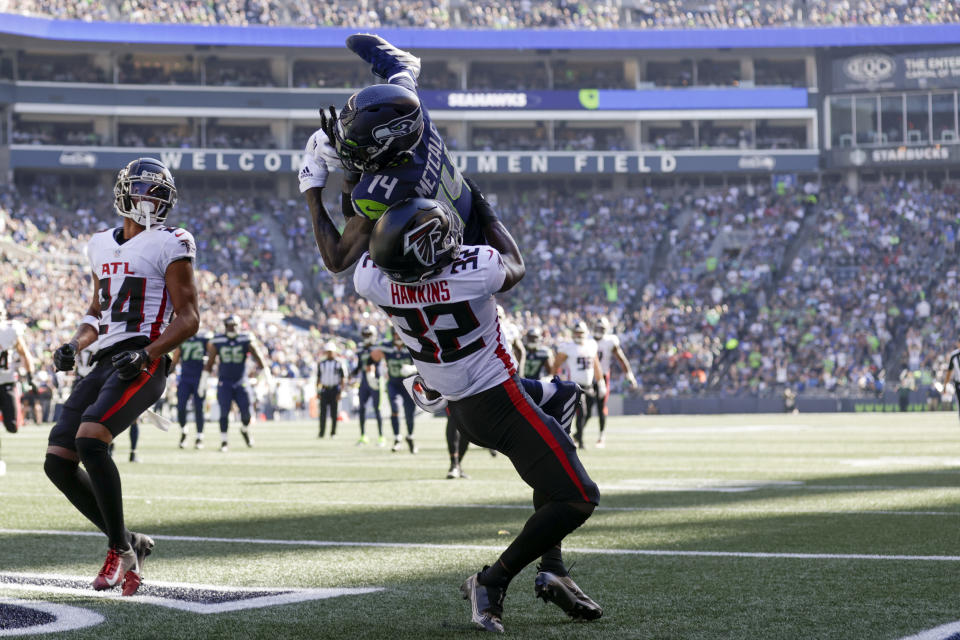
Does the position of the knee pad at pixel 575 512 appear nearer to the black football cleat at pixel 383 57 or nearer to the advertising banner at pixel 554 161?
the black football cleat at pixel 383 57

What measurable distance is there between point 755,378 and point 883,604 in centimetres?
3578

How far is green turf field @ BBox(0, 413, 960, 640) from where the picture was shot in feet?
16.4

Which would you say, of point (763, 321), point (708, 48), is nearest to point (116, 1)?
point (708, 48)

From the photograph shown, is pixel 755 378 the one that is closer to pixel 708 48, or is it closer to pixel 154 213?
pixel 708 48

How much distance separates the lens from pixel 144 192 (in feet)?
20.9

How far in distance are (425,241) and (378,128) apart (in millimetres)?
564

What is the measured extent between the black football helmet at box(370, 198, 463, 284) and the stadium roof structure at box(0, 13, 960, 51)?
45716 millimetres

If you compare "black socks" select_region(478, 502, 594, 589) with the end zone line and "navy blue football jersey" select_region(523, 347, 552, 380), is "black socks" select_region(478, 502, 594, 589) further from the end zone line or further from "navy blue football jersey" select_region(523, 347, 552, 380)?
"navy blue football jersey" select_region(523, 347, 552, 380)

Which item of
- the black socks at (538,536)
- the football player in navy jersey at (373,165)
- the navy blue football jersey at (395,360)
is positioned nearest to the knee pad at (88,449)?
the football player in navy jersey at (373,165)

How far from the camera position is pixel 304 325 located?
42.1 meters

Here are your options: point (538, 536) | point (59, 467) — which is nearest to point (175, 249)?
point (59, 467)

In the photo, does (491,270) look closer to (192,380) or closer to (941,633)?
(941,633)

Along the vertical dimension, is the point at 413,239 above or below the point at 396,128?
below

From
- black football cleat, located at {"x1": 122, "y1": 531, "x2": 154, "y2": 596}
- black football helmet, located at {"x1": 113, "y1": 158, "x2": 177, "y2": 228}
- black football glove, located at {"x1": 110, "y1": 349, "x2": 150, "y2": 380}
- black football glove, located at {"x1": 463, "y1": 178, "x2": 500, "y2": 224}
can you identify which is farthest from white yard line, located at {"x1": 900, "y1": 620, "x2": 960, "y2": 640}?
black football helmet, located at {"x1": 113, "y1": 158, "x2": 177, "y2": 228}
